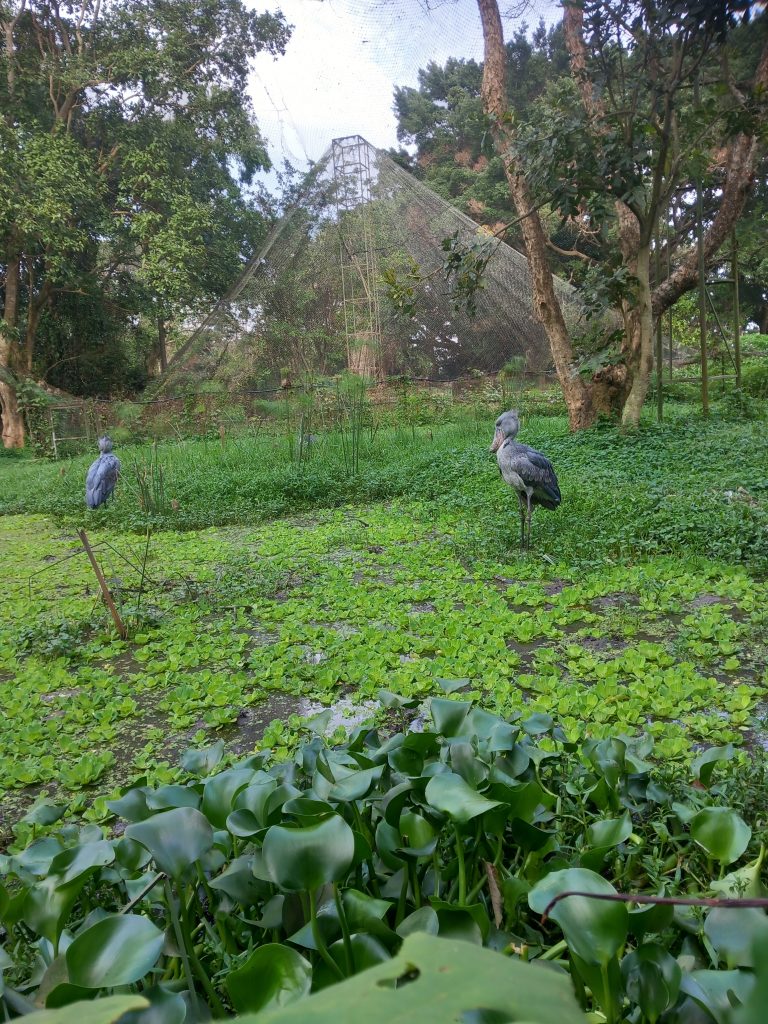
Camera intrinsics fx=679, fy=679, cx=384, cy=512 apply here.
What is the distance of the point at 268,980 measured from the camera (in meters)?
0.64

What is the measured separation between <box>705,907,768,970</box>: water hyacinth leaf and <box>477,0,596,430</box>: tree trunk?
643 centimetres

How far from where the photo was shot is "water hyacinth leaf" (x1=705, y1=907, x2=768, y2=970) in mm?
680

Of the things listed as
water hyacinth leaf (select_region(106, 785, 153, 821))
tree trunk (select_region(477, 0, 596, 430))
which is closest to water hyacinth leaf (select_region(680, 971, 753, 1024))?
water hyacinth leaf (select_region(106, 785, 153, 821))

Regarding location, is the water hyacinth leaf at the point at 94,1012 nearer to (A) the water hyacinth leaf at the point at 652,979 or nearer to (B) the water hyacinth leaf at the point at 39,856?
(A) the water hyacinth leaf at the point at 652,979

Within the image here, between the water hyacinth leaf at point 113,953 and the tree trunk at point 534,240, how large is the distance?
663 cm

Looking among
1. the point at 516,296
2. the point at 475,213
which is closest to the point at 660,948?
the point at 516,296

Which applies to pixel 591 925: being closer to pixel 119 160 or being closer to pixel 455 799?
pixel 455 799

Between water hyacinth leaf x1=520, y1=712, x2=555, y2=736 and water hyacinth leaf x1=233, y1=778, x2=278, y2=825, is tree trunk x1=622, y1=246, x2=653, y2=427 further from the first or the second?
water hyacinth leaf x1=233, y1=778, x2=278, y2=825

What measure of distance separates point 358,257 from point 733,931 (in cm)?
1150

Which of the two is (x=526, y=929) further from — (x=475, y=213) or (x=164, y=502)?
(x=475, y=213)

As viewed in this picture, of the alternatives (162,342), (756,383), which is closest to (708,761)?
(756,383)

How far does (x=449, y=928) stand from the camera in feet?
2.47

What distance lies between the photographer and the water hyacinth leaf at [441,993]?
0.79ft

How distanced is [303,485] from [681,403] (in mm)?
6597
